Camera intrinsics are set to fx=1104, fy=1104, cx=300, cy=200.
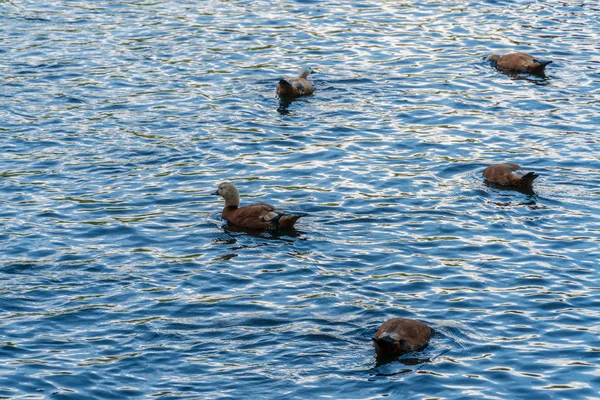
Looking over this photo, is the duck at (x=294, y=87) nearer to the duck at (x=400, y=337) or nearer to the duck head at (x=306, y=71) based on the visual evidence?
the duck head at (x=306, y=71)

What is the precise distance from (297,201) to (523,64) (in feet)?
26.7

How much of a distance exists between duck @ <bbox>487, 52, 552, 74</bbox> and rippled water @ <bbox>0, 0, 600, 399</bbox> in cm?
37

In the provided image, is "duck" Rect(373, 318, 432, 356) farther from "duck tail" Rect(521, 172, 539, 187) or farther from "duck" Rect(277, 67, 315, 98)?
"duck" Rect(277, 67, 315, 98)

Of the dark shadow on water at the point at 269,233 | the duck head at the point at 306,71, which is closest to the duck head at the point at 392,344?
the dark shadow on water at the point at 269,233

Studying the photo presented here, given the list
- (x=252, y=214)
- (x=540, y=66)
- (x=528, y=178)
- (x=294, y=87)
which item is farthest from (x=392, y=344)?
(x=540, y=66)

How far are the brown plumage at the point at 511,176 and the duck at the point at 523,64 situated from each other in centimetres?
610

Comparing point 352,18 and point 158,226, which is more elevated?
point 352,18

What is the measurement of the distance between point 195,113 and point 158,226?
5.19 metres

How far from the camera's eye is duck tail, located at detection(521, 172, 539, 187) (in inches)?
700

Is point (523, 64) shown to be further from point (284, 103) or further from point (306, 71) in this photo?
point (284, 103)

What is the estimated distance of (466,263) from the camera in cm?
1562

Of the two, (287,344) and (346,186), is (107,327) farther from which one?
(346,186)

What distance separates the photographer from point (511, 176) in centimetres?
1788

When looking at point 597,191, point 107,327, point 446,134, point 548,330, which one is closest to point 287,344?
point 107,327
